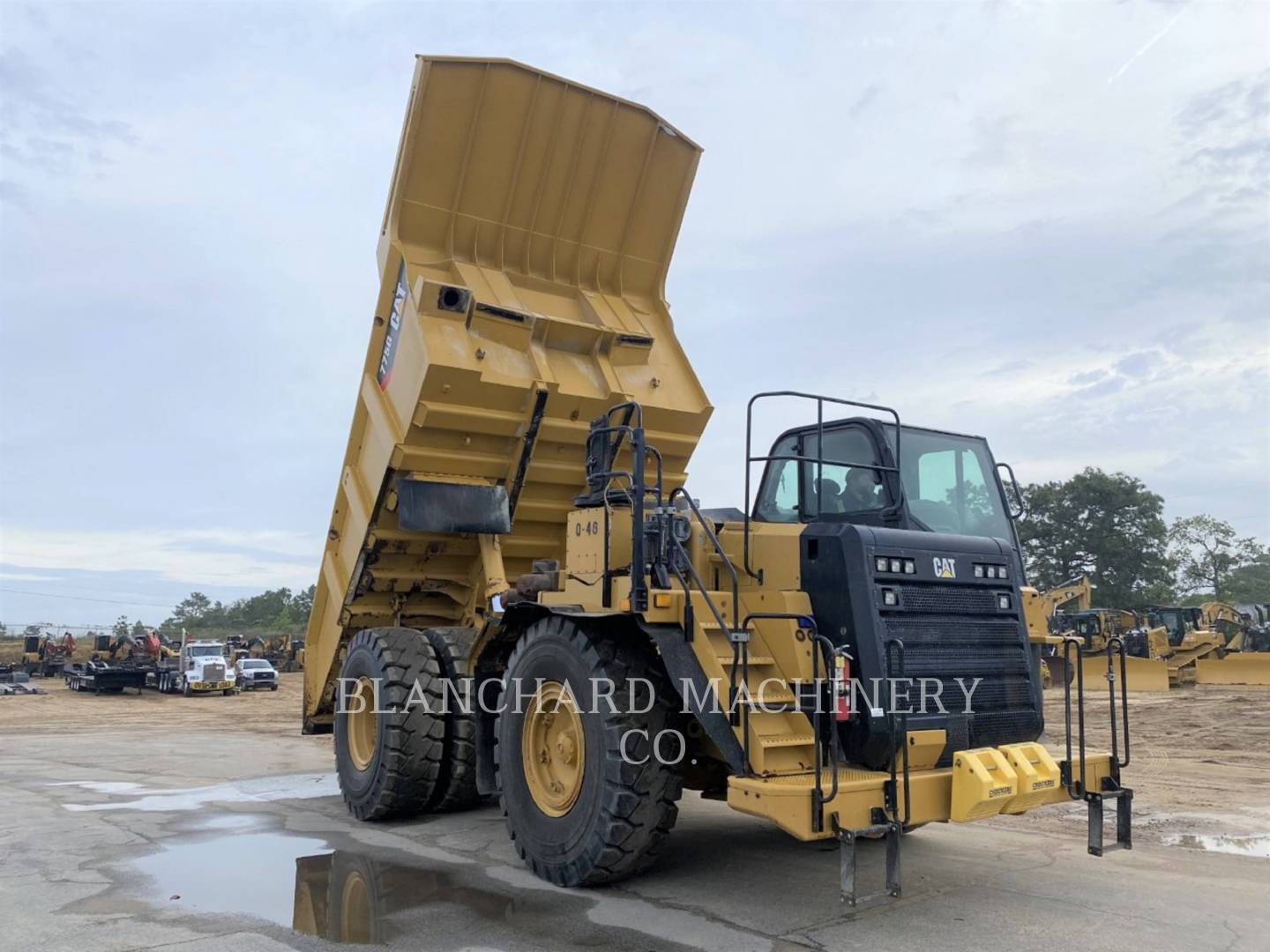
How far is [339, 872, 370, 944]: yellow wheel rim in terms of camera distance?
16.8 ft

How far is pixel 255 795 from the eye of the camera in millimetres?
9680

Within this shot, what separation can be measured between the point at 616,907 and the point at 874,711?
1.71m

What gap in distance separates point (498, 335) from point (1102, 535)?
1753 inches

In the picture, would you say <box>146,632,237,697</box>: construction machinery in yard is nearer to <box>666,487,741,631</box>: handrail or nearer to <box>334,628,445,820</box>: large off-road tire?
<box>334,628,445,820</box>: large off-road tire

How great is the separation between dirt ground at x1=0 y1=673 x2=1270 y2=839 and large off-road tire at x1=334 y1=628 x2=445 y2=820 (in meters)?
4.44

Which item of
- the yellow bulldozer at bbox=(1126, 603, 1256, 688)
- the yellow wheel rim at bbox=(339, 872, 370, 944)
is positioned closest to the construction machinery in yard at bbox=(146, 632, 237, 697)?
the yellow bulldozer at bbox=(1126, 603, 1256, 688)

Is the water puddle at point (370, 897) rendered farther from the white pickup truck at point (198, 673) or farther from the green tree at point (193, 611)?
the green tree at point (193, 611)

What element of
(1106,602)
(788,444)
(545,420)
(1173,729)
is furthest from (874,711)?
(1106,602)

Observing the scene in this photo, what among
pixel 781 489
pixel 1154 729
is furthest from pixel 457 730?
pixel 1154 729

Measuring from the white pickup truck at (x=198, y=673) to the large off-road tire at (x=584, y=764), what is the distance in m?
27.3

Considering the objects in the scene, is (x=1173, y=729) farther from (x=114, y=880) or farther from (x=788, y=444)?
(x=114, y=880)

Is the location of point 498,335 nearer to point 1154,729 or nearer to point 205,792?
point 205,792

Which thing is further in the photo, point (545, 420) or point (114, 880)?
point (545, 420)

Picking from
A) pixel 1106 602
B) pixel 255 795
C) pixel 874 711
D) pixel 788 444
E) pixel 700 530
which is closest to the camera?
pixel 874 711
